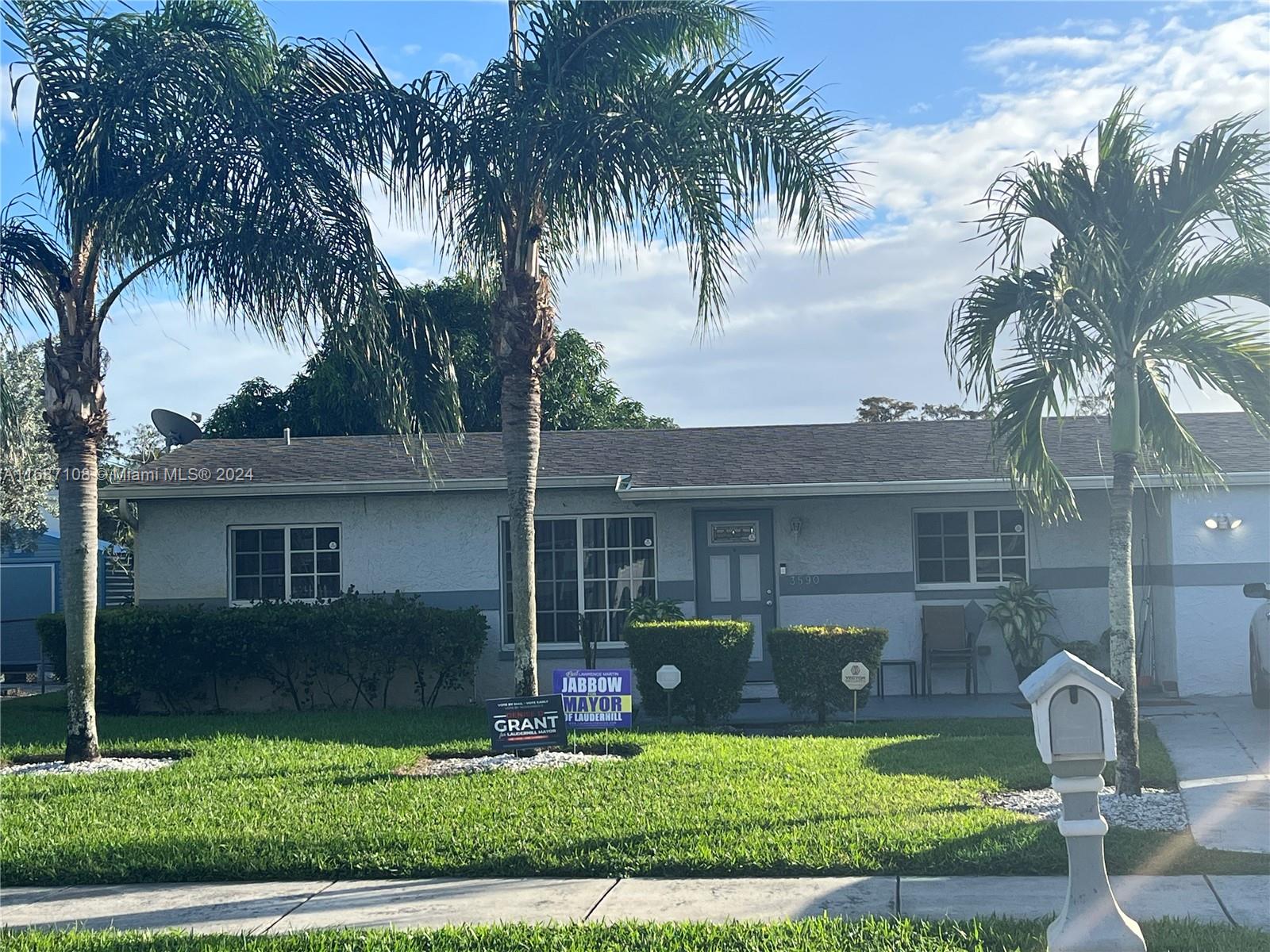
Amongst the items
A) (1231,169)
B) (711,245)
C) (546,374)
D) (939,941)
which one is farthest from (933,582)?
(546,374)

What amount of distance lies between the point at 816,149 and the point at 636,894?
6.71 metres

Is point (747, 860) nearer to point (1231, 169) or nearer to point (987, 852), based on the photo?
point (987, 852)

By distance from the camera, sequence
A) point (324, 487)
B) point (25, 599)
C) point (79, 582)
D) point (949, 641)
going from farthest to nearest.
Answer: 1. point (25, 599)
2. point (324, 487)
3. point (949, 641)
4. point (79, 582)

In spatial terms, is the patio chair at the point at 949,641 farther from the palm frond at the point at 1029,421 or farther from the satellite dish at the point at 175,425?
the satellite dish at the point at 175,425

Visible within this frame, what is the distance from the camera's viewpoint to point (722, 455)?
17.1m

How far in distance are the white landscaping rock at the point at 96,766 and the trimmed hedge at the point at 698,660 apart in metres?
4.87

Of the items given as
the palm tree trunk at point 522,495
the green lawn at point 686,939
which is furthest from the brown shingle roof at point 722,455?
the green lawn at point 686,939

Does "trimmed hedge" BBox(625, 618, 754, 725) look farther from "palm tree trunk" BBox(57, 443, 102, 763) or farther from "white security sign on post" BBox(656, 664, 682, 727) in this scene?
"palm tree trunk" BBox(57, 443, 102, 763)

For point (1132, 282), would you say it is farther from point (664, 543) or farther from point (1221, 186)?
point (664, 543)

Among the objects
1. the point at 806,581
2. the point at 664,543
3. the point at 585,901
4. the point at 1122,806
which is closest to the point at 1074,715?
the point at 585,901

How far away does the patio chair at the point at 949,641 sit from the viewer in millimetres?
15484

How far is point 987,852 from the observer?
7.11 m

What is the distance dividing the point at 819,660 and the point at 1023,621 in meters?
3.48

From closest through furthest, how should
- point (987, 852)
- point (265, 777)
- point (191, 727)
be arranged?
1. point (987, 852)
2. point (265, 777)
3. point (191, 727)
